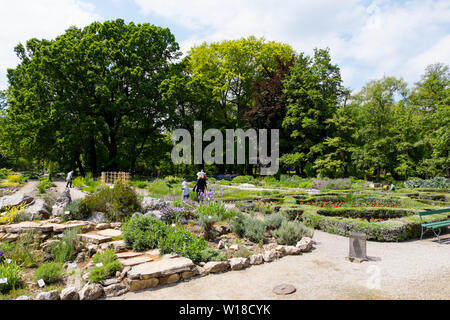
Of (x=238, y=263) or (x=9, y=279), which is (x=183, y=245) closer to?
(x=238, y=263)

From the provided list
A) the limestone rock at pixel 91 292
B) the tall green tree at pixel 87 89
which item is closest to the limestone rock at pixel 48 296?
the limestone rock at pixel 91 292

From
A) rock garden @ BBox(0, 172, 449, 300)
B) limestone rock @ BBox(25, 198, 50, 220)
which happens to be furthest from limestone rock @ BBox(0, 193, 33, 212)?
limestone rock @ BBox(25, 198, 50, 220)

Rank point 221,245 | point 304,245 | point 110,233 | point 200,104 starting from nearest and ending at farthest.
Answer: point 221,245, point 304,245, point 110,233, point 200,104

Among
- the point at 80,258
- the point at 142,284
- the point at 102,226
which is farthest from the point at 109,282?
the point at 102,226

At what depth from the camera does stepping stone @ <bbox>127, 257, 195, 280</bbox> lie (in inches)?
163

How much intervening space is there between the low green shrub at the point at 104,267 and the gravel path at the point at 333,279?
22.6 inches

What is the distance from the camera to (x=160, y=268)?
4.34m

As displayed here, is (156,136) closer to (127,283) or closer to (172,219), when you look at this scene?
(172,219)

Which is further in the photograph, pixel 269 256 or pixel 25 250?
pixel 269 256

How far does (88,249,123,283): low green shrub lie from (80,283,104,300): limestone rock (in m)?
0.28

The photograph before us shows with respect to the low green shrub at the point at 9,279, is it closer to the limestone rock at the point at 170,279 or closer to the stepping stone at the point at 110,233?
the stepping stone at the point at 110,233

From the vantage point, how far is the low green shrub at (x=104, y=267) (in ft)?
13.6

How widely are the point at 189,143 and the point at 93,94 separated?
10.2 metres

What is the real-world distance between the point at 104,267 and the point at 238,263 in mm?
2299
